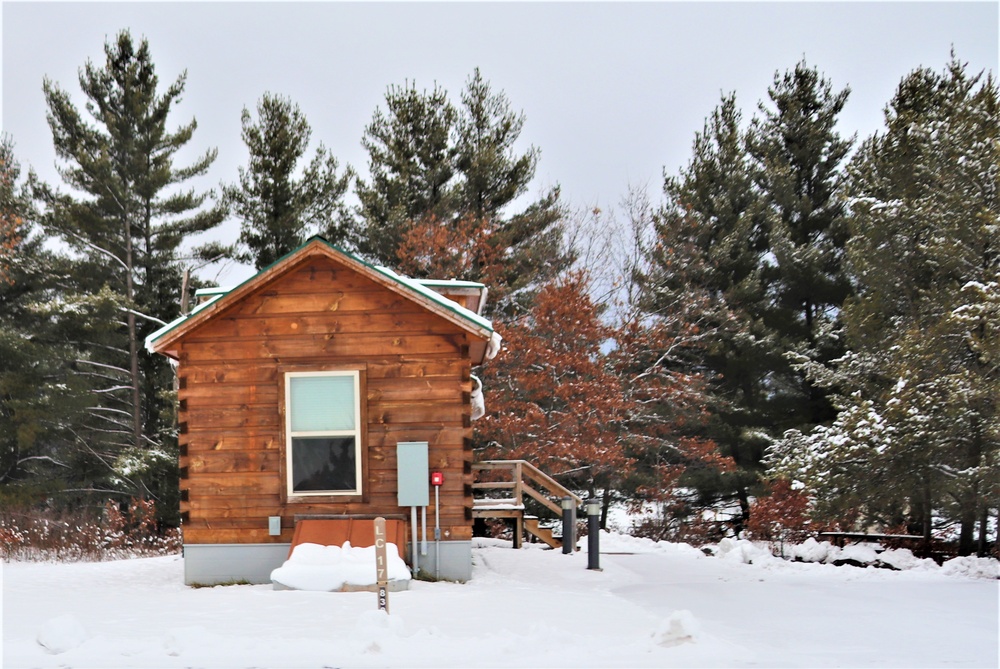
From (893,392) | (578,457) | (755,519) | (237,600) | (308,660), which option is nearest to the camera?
(308,660)

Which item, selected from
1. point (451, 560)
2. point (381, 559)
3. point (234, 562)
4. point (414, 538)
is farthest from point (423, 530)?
point (381, 559)

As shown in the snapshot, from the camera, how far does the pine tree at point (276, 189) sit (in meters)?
29.8

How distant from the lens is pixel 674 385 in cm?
2725

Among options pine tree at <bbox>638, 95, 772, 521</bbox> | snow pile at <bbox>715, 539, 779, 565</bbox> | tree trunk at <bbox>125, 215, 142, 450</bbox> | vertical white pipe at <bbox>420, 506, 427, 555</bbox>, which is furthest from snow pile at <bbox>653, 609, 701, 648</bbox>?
tree trunk at <bbox>125, 215, 142, 450</bbox>

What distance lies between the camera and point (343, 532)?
12336mm

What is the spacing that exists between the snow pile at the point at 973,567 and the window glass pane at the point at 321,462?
897cm

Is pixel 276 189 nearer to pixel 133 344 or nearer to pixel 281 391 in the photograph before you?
pixel 133 344

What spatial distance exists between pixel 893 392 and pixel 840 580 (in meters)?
3.84

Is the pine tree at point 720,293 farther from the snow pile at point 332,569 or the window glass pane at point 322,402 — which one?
the snow pile at point 332,569

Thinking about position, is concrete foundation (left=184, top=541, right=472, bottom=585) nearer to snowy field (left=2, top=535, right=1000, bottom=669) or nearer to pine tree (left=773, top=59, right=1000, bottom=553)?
snowy field (left=2, top=535, right=1000, bottom=669)

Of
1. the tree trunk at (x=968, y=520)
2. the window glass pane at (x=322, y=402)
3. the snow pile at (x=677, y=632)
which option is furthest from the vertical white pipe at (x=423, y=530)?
the tree trunk at (x=968, y=520)

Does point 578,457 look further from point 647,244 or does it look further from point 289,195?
point 289,195

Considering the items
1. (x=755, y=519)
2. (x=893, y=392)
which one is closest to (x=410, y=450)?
(x=893, y=392)

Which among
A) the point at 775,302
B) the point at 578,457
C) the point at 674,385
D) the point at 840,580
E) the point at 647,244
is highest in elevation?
the point at 647,244
